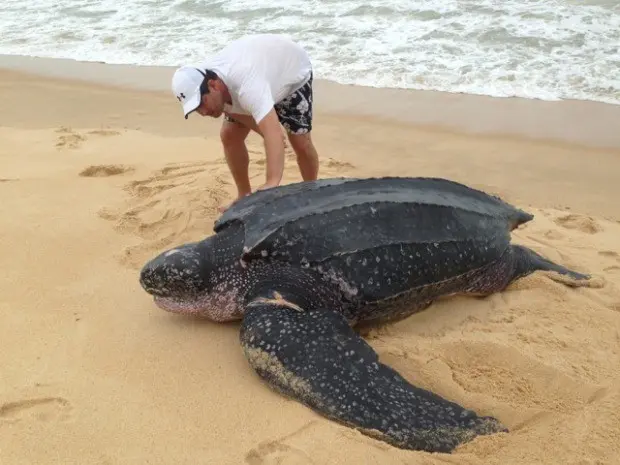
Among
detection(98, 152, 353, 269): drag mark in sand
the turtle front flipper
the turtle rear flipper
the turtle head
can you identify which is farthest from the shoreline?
the turtle front flipper

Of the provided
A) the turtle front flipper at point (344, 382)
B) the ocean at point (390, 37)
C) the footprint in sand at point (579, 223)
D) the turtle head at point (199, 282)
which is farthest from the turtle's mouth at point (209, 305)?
the ocean at point (390, 37)

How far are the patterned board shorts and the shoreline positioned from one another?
5.04 ft

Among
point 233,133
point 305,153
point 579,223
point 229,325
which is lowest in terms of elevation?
point 579,223

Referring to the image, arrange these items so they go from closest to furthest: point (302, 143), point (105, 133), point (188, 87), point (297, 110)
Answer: point (188, 87) → point (297, 110) → point (302, 143) → point (105, 133)

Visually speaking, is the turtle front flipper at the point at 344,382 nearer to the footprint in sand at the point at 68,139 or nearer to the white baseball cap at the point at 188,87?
the white baseball cap at the point at 188,87

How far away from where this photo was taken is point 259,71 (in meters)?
A: 2.36

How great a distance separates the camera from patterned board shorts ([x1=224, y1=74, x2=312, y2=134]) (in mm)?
2650

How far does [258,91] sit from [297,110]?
15.1 inches

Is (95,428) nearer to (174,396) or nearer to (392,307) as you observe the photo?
(174,396)

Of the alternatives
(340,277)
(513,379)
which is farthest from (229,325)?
(513,379)

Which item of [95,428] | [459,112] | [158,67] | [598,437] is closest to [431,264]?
[598,437]

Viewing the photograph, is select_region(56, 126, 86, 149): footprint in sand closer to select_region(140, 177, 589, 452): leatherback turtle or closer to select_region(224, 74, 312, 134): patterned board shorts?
select_region(224, 74, 312, 134): patterned board shorts

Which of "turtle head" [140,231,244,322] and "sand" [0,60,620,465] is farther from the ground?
"turtle head" [140,231,244,322]

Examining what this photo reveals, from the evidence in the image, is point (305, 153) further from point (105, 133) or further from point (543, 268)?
point (105, 133)
